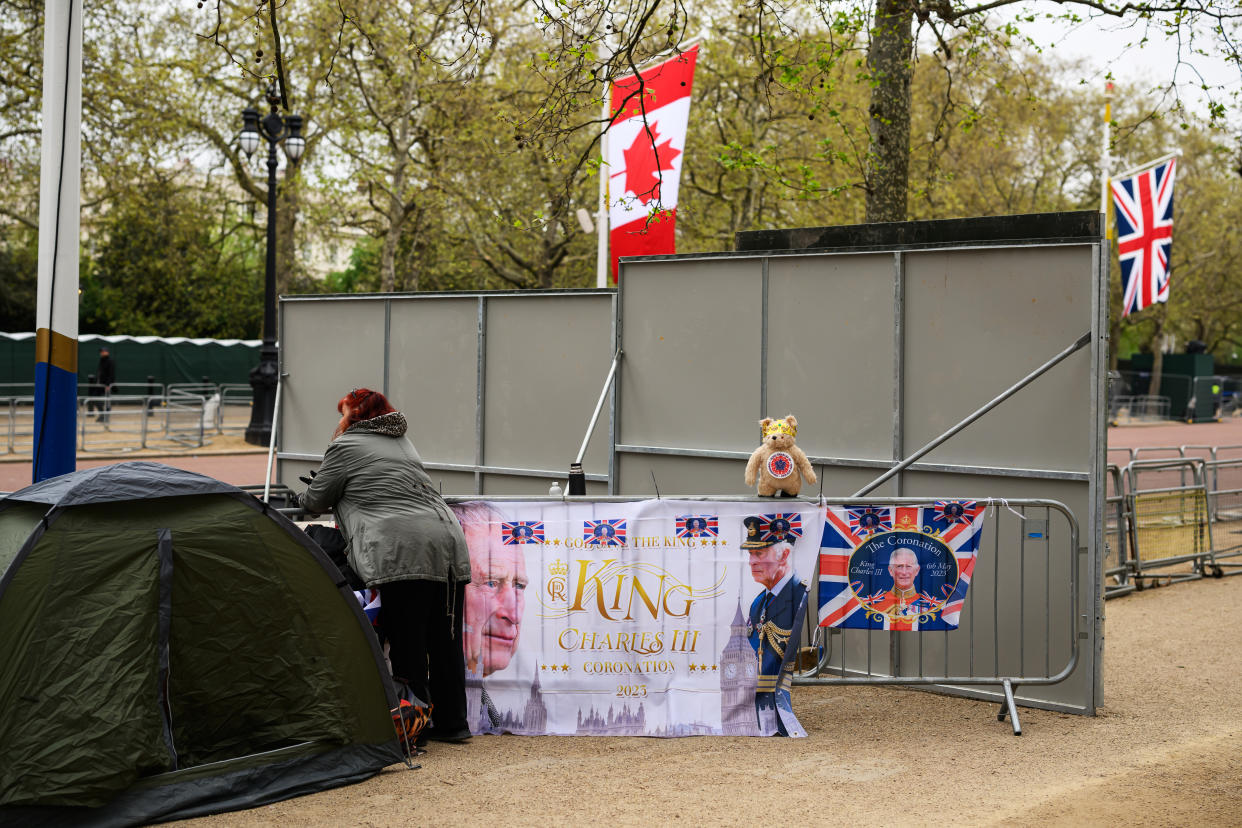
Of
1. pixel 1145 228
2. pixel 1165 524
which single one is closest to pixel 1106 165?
pixel 1145 228

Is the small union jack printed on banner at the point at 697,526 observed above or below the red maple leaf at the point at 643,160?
below

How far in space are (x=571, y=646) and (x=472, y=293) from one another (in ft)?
15.1

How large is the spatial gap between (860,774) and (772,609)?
1.16m

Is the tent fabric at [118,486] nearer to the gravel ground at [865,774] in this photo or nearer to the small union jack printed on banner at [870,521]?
the gravel ground at [865,774]

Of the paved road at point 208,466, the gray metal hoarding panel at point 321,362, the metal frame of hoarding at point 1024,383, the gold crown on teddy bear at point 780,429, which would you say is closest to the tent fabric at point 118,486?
the gold crown on teddy bear at point 780,429

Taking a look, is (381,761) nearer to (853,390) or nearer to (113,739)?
(113,739)

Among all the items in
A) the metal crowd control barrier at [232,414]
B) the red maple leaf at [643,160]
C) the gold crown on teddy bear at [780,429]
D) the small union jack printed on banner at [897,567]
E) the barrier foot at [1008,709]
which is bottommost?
the barrier foot at [1008,709]

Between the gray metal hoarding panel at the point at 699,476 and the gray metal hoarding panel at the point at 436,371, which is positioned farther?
the gray metal hoarding panel at the point at 436,371

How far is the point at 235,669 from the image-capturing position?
557 cm

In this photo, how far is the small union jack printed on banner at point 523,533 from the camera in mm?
6902

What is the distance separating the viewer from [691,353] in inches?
357

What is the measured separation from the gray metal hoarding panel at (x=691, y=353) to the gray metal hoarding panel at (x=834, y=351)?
19 centimetres

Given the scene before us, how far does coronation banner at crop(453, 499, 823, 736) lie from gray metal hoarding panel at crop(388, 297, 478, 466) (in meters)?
3.93

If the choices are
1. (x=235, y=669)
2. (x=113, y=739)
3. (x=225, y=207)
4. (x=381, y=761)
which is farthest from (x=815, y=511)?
(x=225, y=207)
